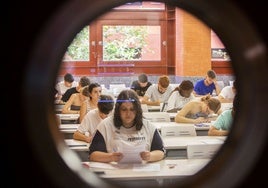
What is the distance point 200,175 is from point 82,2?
1.00ft

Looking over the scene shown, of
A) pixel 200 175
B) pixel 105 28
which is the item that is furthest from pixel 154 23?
pixel 200 175

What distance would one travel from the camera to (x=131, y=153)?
9.28 feet

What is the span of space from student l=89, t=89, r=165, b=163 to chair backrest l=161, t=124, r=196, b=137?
0.63m

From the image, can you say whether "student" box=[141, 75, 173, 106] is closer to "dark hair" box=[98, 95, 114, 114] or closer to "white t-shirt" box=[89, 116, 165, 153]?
"dark hair" box=[98, 95, 114, 114]

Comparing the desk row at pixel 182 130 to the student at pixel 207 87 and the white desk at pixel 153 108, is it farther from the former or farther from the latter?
the student at pixel 207 87

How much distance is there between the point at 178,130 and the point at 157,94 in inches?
48.1

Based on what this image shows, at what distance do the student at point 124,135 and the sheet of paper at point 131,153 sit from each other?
0.7 inches

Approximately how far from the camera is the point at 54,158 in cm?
63

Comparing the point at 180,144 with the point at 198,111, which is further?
the point at 198,111

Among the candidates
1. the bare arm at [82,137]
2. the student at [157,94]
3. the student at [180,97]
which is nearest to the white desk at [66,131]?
the bare arm at [82,137]

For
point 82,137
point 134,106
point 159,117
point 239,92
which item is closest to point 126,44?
point 159,117

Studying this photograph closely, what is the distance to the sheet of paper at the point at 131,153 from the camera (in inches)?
111

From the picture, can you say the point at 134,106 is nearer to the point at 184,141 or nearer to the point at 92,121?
the point at 92,121

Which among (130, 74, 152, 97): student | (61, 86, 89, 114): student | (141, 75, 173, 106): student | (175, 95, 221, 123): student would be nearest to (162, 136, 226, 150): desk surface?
(175, 95, 221, 123): student
